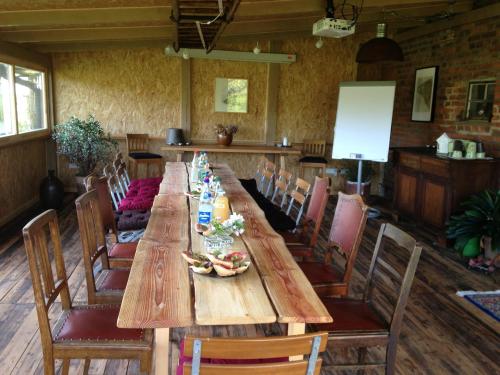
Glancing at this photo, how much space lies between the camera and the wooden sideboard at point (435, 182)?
4590mm

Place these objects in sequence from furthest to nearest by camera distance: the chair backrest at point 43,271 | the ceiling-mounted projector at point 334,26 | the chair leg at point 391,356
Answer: the ceiling-mounted projector at point 334,26 → the chair leg at point 391,356 → the chair backrest at point 43,271

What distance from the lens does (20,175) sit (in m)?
5.53

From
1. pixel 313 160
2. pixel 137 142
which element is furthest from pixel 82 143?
pixel 313 160

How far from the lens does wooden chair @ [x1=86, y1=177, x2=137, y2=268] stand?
2598 mm

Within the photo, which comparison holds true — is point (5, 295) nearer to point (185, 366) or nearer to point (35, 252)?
point (35, 252)

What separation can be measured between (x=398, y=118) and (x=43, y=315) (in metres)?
6.43

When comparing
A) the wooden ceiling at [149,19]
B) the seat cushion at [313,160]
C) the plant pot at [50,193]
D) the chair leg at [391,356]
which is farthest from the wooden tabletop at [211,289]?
the seat cushion at [313,160]

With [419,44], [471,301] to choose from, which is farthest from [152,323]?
[419,44]

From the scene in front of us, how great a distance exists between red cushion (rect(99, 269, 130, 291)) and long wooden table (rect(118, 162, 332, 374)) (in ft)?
1.07

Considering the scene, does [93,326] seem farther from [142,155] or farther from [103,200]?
[142,155]

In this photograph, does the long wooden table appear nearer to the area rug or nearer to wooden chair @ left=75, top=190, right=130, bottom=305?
wooden chair @ left=75, top=190, right=130, bottom=305

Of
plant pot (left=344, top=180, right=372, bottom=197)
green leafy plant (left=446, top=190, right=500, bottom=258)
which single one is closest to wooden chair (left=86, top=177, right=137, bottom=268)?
green leafy plant (left=446, top=190, right=500, bottom=258)

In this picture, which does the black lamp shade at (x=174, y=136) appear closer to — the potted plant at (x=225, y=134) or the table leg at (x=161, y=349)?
the potted plant at (x=225, y=134)

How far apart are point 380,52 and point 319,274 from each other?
3.30m
